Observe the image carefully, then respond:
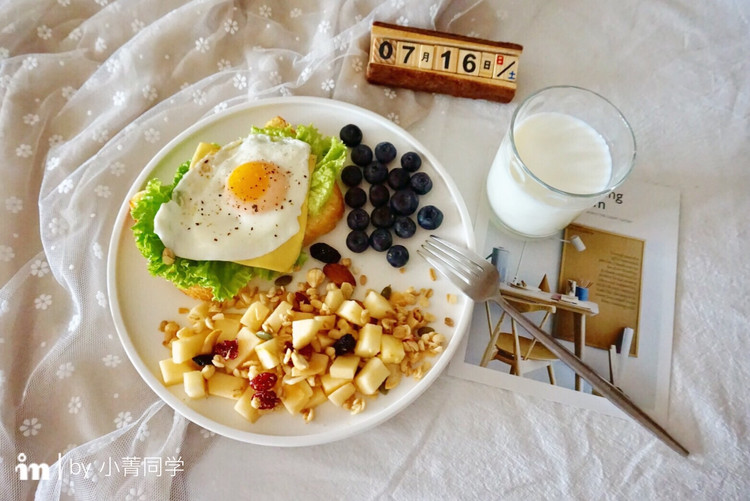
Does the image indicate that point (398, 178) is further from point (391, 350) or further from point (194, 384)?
point (194, 384)

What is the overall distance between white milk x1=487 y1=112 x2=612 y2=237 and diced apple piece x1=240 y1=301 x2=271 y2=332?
0.65 metres

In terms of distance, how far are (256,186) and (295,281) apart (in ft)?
0.83

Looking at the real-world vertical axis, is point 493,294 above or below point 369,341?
above

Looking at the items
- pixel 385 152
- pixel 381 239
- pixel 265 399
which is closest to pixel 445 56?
pixel 385 152

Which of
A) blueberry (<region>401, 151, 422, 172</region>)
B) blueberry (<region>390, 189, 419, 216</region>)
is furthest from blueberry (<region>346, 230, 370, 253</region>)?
blueberry (<region>401, 151, 422, 172</region>)

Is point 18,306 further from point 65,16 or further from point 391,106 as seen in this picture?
point 391,106

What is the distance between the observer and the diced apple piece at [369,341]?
46.1 inches

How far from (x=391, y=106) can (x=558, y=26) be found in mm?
590

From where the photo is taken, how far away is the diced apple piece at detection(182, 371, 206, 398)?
1159mm

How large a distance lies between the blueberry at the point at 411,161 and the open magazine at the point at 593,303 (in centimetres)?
22

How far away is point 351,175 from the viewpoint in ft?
4.37

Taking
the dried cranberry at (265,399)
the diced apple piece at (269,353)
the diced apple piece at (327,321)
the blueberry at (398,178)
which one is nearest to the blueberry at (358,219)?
the blueberry at (398,178)

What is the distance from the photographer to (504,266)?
1.36m

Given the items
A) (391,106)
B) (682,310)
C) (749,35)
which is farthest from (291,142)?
(749,35)
